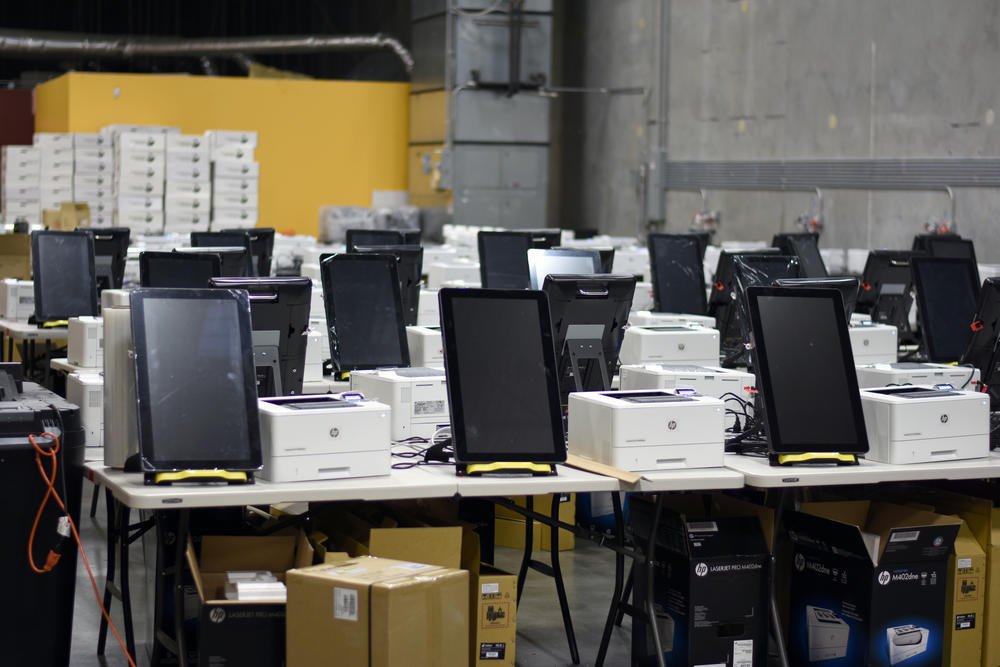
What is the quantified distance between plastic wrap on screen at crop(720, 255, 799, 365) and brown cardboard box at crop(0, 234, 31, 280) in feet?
15.4

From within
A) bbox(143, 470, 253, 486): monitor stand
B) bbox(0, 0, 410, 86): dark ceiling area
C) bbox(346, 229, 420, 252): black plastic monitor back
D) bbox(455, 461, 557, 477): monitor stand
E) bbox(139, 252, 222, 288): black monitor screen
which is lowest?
bbox(455, 461, 557, 477): monitor stand

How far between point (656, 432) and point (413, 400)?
88 centimetres

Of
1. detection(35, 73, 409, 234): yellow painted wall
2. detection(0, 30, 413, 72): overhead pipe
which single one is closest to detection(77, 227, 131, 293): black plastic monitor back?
detection(35, 73, 409, 234): yellow painted wall

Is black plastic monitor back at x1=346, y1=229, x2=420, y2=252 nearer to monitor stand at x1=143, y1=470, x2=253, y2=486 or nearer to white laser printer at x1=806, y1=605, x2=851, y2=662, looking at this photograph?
white laser printer at x1=806, y1=605, x2=851, y2=662

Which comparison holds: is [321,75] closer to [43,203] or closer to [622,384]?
[43,203]

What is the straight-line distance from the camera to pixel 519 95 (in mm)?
17031

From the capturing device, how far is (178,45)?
20.3 meters

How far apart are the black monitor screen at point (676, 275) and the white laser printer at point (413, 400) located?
3.39 metres

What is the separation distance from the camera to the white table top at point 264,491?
3242 millimetres

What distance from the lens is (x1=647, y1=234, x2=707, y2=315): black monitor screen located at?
24.6ft

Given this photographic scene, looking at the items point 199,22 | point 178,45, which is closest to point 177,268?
point 178,45

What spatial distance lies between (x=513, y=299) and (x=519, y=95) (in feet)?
44.3

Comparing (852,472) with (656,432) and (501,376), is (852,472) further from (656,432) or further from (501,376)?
(501,376)

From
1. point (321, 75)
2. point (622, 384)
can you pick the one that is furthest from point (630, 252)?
point (321, 75)
